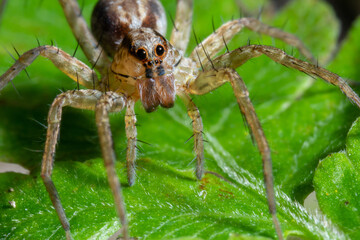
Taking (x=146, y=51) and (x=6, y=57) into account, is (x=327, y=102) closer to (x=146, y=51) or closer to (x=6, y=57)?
(x=146, y=51)

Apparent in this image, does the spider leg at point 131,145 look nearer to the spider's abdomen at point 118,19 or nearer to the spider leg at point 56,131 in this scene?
the spider leg at point 56,131

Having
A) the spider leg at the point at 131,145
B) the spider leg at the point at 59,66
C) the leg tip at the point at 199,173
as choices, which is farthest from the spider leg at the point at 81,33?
the leg tip at the point at 199,173

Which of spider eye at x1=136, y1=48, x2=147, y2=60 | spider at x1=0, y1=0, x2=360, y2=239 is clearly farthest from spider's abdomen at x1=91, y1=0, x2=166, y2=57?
spider eye at x1=136, y1=48, x2=147, y2=60

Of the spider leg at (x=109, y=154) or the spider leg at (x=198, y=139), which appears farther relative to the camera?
the spider leg at (x=198, y=139)

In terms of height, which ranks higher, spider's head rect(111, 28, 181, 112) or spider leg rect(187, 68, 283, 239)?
spider's head rect(111, 28, 181, 112)

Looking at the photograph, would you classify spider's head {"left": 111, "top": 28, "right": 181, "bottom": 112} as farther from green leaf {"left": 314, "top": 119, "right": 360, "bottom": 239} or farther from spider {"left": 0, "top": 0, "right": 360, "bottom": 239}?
green leaf {"left": 314, "top": 119, "right": 360, "bottom": 239}

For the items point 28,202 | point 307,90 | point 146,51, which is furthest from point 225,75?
point 28,202
